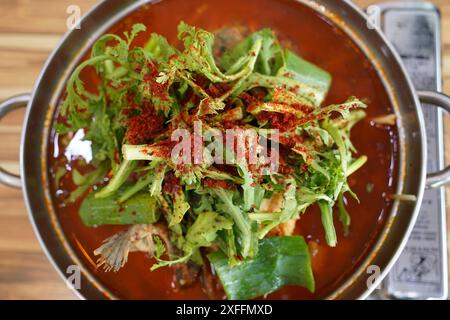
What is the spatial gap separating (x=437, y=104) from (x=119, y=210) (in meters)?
0.91

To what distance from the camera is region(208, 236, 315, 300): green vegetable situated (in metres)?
1.21

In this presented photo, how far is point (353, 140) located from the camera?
4.42 ft

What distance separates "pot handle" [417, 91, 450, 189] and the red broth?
101mm

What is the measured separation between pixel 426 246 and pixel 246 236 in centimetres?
70

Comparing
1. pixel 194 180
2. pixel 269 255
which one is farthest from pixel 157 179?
pixel 269 255

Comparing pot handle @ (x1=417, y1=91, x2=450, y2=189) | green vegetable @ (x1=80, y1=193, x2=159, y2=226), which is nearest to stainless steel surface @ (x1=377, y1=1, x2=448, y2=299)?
pot handle @ (x1=417, y1=91, x2=450, y2=189)

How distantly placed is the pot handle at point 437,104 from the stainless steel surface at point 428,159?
203 millimetres

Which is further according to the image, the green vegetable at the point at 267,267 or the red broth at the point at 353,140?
the red broth at the point at 353,140

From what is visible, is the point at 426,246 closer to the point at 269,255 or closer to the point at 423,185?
the point at 423,185

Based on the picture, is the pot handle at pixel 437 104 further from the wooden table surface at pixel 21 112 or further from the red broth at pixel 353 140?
the wooden table surface at pixel 21 112

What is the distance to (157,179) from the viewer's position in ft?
3.40

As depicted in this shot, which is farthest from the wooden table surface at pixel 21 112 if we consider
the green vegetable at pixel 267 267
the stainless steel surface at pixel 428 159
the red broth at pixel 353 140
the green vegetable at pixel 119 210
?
the green vegetable at pixel 267 267

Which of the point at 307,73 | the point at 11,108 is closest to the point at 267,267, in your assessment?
the point at 307,73

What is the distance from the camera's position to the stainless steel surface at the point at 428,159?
57.2 inches
